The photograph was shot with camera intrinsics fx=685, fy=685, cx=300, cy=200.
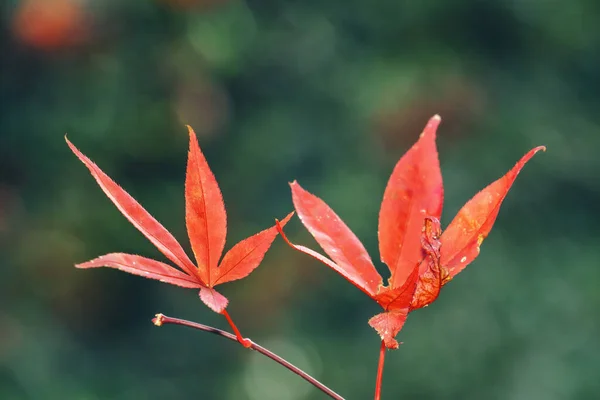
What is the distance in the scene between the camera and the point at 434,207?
0.29m

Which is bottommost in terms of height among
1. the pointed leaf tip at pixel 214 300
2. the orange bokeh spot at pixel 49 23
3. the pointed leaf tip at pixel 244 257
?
the orange bokeh spot at pixel 49 23

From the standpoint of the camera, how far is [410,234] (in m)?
0.29

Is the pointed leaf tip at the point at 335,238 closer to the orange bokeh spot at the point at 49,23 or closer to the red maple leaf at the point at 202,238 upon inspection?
the red maple leaf at the point at 202,238

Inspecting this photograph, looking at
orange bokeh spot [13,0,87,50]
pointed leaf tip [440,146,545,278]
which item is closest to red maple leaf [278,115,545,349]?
pointed leaf tip [440,146,545,278]

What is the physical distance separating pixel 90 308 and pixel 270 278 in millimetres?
480

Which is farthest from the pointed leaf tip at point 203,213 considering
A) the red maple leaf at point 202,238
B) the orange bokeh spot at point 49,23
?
the orange bokeh spot at point 49,23

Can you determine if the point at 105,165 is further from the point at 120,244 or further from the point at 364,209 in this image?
the point at 364,209

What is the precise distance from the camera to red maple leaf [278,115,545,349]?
0.82 ft

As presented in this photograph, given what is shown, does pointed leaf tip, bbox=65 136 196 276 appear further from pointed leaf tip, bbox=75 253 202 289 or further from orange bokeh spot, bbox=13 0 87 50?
orange bokeh spot, bbox=13 0 87 50

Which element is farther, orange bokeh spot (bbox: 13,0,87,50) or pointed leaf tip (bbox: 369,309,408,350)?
orange bokeh spot (bbox: 13,0,87,50)

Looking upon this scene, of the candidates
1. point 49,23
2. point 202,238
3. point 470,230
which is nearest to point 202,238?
point 202,238

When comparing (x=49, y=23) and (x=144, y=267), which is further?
(x=49, y=23)

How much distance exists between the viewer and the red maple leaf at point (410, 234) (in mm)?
250

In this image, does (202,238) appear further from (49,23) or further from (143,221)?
(49,23)
